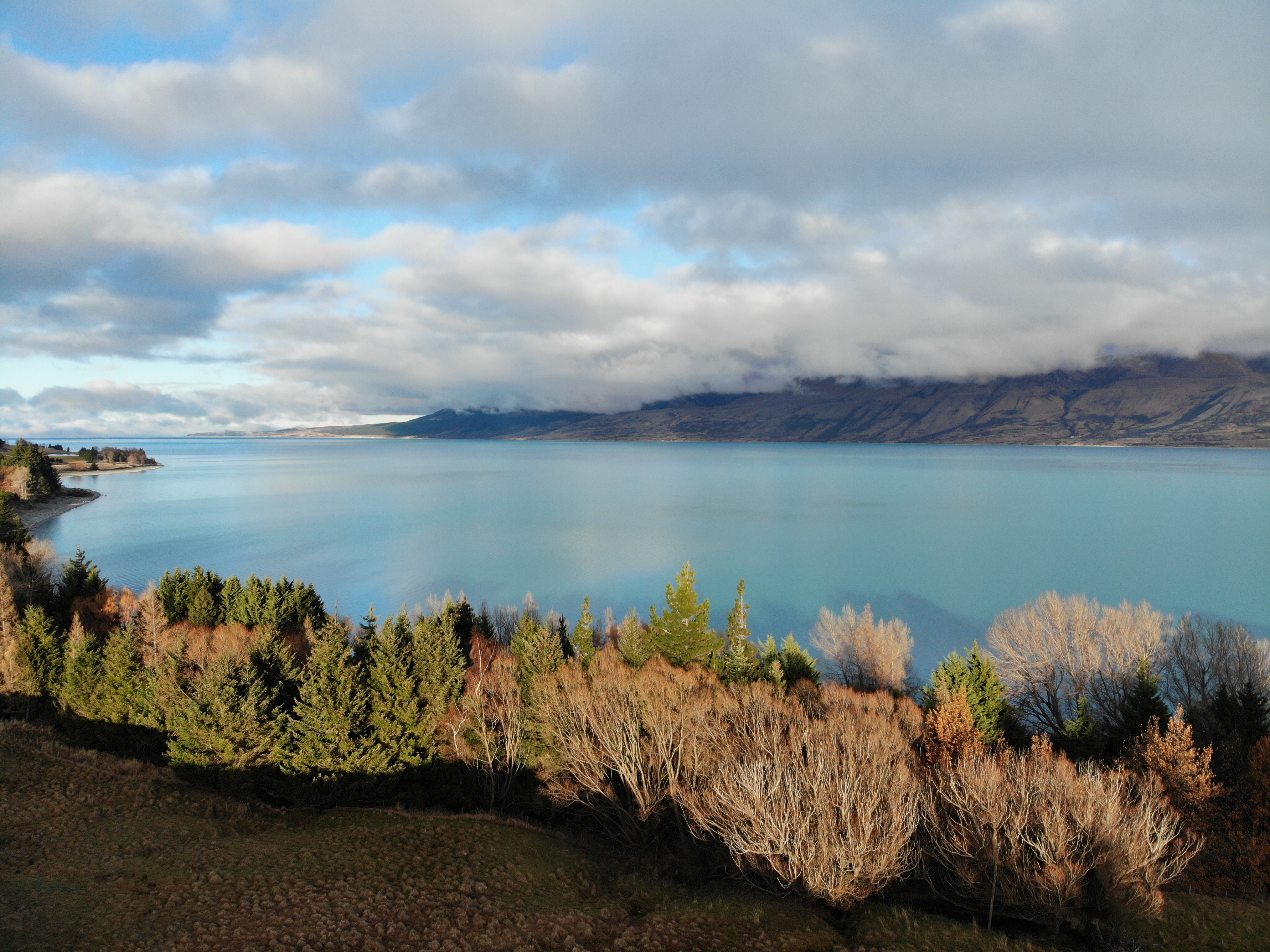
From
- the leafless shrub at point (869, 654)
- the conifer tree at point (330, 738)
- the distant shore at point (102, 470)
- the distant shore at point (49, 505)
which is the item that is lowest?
the leafless shrub at point (869, 654)

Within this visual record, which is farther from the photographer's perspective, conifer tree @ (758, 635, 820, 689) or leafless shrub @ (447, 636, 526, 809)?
conifer tree @ (758, 635, 820, 689)

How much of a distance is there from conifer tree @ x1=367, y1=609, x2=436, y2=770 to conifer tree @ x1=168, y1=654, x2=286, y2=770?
377 centimetres

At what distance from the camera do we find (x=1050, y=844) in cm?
1620

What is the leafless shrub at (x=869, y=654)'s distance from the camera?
36625 millimetres

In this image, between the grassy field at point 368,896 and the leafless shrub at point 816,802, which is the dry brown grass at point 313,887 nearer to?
the grassy field at point 368,896

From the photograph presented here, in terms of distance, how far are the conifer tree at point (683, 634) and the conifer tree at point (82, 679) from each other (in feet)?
77.9

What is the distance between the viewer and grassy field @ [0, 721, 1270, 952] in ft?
50.3

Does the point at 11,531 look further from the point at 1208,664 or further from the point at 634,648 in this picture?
the point at 1208,664

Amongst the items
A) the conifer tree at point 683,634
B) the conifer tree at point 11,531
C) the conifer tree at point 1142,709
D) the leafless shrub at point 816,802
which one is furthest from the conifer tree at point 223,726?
the conifer tree at point 11,531

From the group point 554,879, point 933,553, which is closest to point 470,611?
point 554,879

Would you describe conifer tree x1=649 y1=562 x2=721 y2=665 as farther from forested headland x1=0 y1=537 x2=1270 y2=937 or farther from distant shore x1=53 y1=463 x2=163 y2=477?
distant shore x1=53 y1=463 x2=163 y2=477

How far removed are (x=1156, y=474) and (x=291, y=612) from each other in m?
208

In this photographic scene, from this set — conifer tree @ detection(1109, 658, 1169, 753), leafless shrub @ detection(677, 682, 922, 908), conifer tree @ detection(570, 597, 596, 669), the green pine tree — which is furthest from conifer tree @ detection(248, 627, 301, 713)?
conifer tree @ detection(1109, 658, 1169, 753)

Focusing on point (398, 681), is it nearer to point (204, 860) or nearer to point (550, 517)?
point (204, 860)
